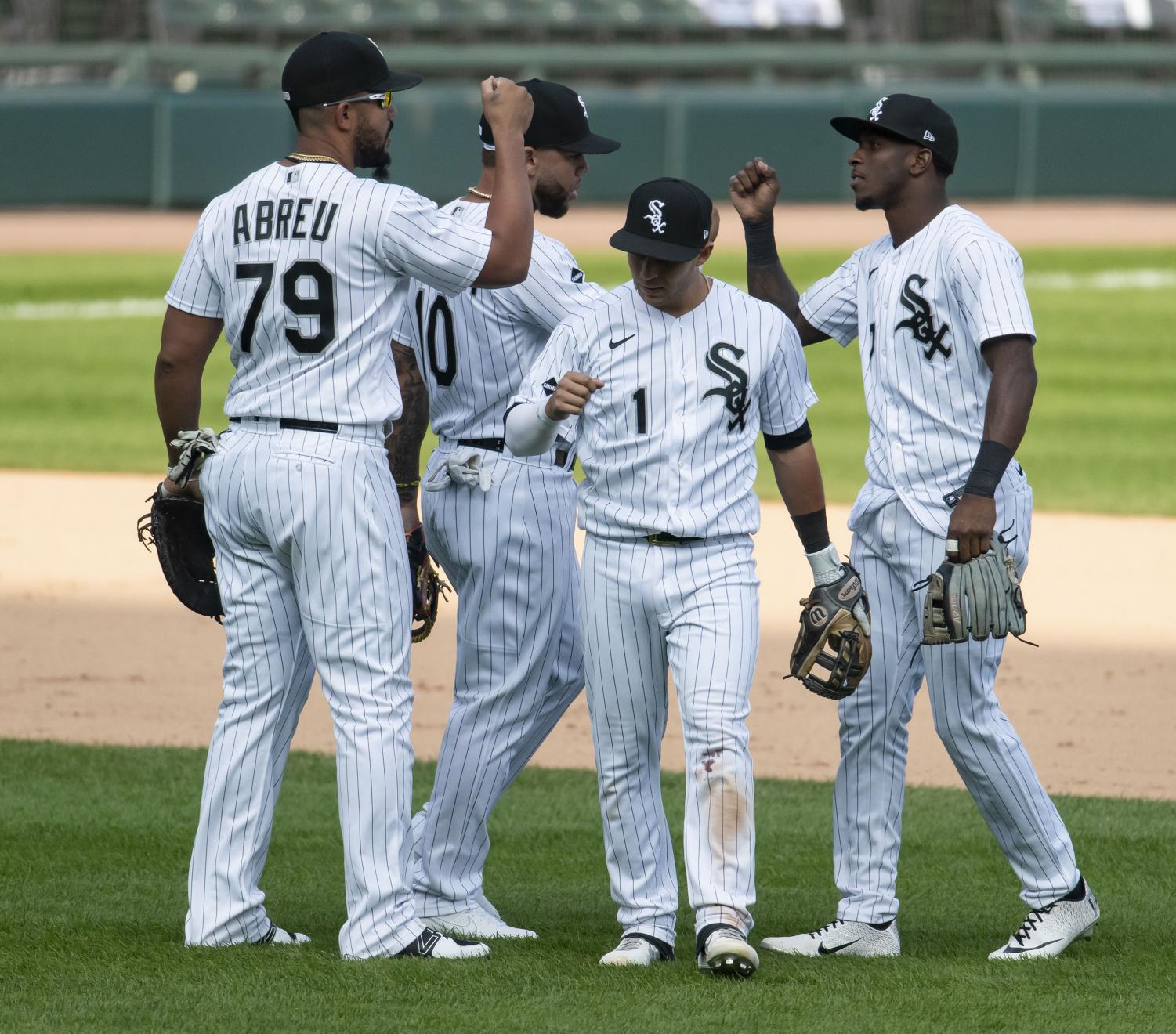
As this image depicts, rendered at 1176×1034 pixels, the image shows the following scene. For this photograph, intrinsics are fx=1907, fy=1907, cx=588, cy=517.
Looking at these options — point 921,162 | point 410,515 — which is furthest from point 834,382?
point 921,162

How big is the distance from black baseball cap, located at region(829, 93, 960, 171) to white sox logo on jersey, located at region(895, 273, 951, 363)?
296 mm

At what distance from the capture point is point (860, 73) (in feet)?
99.5

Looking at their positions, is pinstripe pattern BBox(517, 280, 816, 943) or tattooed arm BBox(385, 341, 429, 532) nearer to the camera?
pinstripe pattern BBox(517, 280, 816, 943)

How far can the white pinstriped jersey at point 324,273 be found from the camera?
3852mm

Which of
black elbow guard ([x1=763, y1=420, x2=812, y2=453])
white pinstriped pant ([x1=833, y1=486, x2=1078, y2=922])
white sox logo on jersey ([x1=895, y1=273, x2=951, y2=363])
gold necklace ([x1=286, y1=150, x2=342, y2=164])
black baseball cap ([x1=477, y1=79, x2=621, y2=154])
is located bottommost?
white pinstriped pant ([x1=833, y1=486, x2=1078, y2=922])

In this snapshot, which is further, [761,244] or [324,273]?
[761,244]

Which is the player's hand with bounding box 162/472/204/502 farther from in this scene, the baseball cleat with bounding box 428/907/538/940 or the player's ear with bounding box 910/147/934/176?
the player's ear with bounding box 910/147/934/176

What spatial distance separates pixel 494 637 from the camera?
14.4 ft

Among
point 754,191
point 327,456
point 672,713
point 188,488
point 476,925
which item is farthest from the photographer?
point 672,713

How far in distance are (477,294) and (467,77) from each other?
25.0 meters

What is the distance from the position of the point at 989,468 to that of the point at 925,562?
0.32 meters

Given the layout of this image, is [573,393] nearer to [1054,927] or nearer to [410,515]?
[410,515]

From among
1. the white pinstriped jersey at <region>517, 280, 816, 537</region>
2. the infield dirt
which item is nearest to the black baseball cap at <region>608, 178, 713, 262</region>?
the white pinstriped jersey at <region>517, 280, 816, 537</region>

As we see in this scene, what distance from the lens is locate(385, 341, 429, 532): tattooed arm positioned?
4.63m
